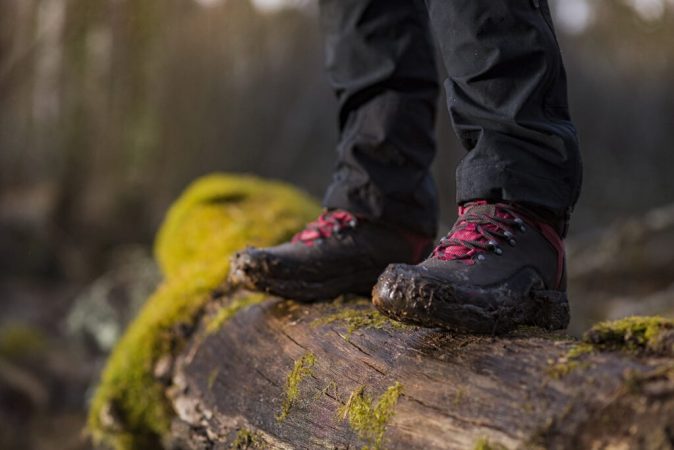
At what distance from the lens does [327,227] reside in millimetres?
2355

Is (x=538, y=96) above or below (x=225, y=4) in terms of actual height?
below

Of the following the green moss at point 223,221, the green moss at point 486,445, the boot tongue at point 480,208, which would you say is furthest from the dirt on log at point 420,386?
the green moss at point 223,221

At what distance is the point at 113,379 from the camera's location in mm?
2889

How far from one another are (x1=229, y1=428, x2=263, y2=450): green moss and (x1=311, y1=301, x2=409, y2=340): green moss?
0.37 meters

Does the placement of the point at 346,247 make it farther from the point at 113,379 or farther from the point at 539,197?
the point at 113,379

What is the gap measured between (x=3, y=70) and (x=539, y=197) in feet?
30.8

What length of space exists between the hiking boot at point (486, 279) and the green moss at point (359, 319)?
247 mm

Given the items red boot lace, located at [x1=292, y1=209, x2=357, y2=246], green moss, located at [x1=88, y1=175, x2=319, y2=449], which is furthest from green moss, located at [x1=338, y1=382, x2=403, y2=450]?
green moss, located at [x1=88, y1=175, x2=319, y2=449]

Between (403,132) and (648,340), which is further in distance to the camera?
(403,132)

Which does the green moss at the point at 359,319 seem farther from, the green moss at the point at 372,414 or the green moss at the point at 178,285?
the green moss at the point at 178,285

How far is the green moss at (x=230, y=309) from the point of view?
8.45 feet

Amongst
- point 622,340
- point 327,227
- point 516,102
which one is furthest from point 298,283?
point 622,340

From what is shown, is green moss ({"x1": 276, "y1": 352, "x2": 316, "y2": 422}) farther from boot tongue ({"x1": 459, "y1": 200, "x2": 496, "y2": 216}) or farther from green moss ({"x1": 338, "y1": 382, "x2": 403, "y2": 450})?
boot tongue ({"x1": 459, "y1": 200, "x2": 496, "y2": 216})

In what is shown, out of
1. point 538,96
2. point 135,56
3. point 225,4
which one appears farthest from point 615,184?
point 538,96
